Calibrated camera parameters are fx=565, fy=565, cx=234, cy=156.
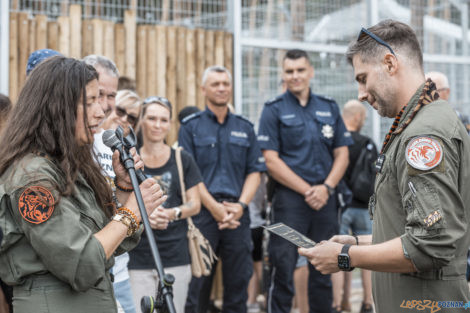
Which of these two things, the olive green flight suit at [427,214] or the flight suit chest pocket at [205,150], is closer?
the olive green flight suit at [427,214]

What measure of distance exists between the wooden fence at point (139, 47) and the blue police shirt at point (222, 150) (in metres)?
1.29

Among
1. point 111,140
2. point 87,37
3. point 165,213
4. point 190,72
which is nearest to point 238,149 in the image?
point 165,213

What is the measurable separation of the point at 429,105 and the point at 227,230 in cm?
324

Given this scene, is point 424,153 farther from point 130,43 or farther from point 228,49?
point 228,49

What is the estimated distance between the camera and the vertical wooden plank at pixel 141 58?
21.8 ft

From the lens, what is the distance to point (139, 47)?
6652 millimetres

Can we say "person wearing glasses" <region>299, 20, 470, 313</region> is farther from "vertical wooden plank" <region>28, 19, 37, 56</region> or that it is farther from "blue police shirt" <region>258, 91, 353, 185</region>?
"vertical wooden plank" <region>28, 19, 37, 56</region>

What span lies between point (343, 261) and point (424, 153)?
56 cm

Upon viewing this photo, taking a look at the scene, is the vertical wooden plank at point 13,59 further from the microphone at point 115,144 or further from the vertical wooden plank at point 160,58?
the microphone at point 115,144

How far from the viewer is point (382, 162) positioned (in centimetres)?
240

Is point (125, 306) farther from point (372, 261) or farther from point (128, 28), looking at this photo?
point (128, 28)

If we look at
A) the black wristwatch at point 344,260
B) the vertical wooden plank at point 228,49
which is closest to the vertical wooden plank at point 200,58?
the vertical wooden plank at point 228,49

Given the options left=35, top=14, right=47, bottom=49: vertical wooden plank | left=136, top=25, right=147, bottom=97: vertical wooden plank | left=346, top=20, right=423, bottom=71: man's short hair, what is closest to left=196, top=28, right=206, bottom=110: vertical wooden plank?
left=136, top=25, right=147, bottom=97: vertical wooden plank

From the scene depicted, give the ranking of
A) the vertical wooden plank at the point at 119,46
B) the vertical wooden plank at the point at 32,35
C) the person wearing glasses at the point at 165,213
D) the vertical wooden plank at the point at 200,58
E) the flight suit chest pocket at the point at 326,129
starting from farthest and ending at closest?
the vertical wooden plank at the point at 200,58 → the vertical wooden plank at the point at 119,46 → the vertical wooden plank at the point at 32,35 → the flight suit chest pocket at the point at 326,129 → the person wearing glasses at the point at 165,213
